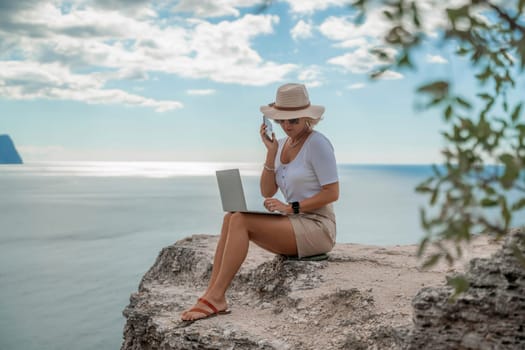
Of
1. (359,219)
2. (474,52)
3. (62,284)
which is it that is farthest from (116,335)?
(359,219)

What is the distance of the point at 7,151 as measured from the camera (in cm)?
14462

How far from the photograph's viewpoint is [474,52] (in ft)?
7.18

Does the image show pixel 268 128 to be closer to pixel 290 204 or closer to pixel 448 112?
pixel 290 204

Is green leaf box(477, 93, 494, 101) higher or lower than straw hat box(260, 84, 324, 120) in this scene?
lower

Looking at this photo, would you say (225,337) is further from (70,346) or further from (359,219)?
(359,219)

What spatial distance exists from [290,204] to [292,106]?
922 mm

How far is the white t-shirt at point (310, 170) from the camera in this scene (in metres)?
5.27

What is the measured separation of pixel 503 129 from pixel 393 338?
2.66 meters

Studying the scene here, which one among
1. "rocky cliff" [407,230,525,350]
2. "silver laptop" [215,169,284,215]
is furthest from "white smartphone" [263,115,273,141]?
"rocky cliff" [407,230,525,350]

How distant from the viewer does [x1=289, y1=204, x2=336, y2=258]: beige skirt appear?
17.6 ft

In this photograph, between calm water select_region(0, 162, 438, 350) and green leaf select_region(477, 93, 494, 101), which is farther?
calm water select_region(0, 162, 438, 350)

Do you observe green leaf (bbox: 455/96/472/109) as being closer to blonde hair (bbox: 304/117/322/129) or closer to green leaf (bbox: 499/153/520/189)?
green leaf (bbox: 499/153/520/189)

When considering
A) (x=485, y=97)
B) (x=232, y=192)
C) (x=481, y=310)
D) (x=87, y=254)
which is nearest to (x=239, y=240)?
(x=232, y=192)

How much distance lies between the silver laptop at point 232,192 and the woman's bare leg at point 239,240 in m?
0.07
